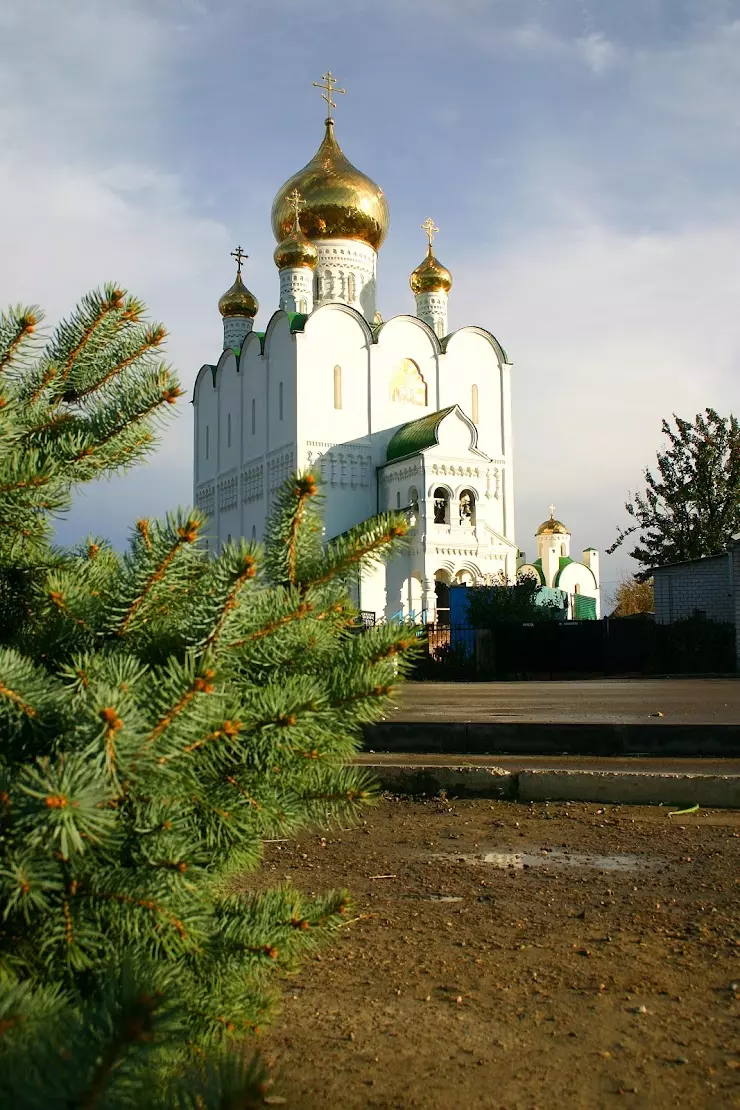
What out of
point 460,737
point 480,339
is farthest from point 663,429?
point 460,737

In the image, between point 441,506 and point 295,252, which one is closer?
point 441,506

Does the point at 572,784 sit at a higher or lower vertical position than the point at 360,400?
lower

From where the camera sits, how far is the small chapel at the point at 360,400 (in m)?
37.3

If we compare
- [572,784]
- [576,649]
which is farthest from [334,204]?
[572,784]

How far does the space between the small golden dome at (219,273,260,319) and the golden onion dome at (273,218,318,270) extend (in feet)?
16.6

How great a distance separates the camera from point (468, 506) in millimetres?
38062

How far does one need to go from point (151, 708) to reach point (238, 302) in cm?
4677

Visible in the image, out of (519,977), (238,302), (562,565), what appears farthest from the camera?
(562,565)

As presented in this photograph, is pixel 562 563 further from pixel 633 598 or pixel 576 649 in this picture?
pixel 576 649

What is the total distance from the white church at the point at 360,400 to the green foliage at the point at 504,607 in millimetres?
11297

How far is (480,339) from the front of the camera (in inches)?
1715

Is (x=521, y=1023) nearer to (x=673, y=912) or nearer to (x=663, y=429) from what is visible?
(x=673, y=912)

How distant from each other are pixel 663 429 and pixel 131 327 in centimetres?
3225

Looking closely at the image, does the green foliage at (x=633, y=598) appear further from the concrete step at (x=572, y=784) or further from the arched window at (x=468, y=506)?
the concrete step at (x=572, y=784)
